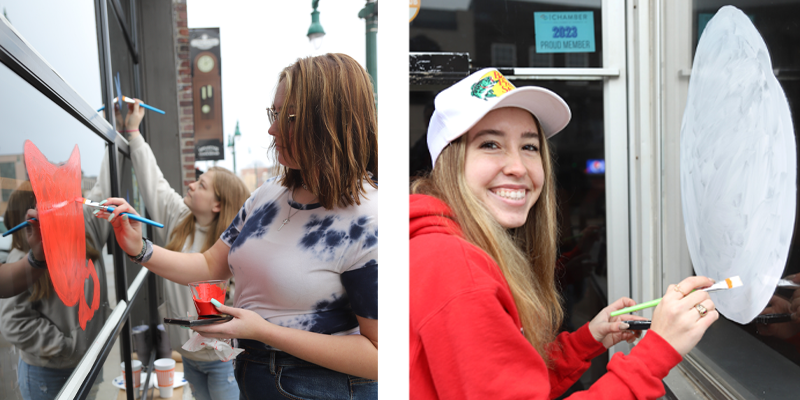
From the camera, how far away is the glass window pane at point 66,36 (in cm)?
67

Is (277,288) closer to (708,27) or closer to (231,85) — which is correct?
(231,85)

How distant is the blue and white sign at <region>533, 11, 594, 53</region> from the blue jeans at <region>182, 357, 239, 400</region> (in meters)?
1.14

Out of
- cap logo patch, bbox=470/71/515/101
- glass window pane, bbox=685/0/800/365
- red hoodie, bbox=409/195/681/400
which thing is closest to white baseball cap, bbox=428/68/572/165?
cap logo patch, bbox=470/71/515/101

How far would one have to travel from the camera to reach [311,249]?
3.26ft

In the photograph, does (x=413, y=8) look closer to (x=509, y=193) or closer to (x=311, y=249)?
(x=509, y=193)

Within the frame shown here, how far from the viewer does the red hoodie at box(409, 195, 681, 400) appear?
0.89 metres

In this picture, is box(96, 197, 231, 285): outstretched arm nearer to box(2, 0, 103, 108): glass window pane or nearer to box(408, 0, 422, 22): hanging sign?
box(2, 0, 103, 108): glass window pane

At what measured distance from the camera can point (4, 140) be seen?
2.01ft

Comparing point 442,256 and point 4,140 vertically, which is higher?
point 4,140

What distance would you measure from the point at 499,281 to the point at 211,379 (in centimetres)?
62

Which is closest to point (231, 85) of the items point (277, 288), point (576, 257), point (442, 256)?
point (277, 288)

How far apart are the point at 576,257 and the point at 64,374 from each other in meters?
1.25

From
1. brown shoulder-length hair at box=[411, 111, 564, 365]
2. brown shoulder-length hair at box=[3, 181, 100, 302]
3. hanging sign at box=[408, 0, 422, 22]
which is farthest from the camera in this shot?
hanging sign at box=[408, 0, 422, 22]

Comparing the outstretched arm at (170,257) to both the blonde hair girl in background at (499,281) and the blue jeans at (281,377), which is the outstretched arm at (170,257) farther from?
the blonde hair girl in background at (499,281)
